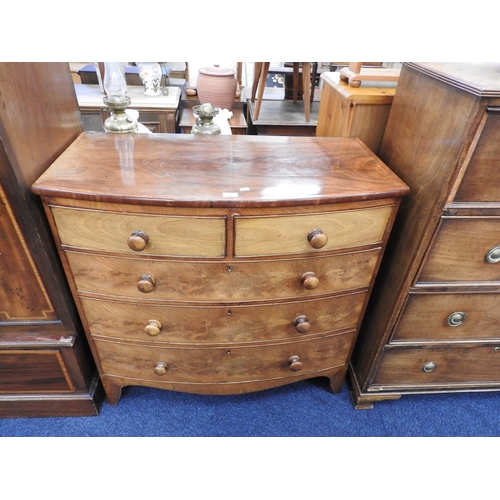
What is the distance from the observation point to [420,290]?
3.51 ft

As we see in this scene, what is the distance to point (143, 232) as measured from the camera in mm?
881

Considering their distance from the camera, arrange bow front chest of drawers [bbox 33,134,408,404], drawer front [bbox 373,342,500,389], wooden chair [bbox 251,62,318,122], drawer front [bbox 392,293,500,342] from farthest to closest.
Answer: wooden chair [bbox 251,62,318,122], drawer front [bbox 373,342,500,389], drawer front [bbox 392,293,500,342], bow front chest of drawers [bbox 33,134,408,404]

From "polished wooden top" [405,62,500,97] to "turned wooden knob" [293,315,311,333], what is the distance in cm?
72

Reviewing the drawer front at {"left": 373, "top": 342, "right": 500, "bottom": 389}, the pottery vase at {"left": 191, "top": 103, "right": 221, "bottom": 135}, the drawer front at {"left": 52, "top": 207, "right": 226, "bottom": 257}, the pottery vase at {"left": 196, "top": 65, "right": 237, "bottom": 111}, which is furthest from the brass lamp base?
the pottery vase at {"left": 196, "top": 65, "right": 237, "bottom": 111}

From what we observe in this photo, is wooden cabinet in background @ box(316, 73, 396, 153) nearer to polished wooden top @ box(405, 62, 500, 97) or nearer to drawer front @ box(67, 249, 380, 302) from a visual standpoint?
polished wooden top @ box(405, 62, 500, 97)

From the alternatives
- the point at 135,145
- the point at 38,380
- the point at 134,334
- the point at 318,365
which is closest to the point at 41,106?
the point at 135,145

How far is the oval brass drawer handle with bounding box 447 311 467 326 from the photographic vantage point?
1137mm

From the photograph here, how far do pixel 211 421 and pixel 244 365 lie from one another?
0.33 meters

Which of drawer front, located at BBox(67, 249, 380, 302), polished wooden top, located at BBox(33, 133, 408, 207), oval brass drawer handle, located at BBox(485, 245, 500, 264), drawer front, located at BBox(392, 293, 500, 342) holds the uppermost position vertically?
polished wooden top, located at BBox(33, 133, 408, 207)

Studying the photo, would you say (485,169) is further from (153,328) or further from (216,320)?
(153,328)

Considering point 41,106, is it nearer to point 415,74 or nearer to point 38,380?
point 38,380

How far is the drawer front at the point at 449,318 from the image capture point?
1.10 meters

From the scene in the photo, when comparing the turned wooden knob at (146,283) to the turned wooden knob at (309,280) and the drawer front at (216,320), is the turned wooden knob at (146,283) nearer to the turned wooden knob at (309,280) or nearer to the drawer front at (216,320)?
the drawer front at (216,320)

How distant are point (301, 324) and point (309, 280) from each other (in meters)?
0.18
